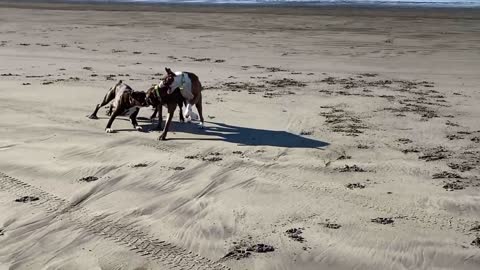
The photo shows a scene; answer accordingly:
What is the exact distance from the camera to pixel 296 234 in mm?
6102

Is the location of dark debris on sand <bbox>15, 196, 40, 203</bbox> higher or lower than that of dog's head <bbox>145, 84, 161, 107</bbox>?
lower

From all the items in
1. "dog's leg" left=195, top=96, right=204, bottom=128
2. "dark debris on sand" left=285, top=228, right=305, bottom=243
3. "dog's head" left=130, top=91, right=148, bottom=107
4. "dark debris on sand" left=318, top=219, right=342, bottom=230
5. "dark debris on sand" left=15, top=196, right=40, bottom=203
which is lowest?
"dark debris on sand" left=15, top=196, right=40, bottom=203

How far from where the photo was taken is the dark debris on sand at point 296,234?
5.99 metres

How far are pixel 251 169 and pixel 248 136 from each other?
174 centimetres

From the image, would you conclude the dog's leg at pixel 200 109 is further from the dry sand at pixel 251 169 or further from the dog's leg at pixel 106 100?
the dog's leg at pixel 106 100

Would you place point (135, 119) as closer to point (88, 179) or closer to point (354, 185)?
point (88, 179)

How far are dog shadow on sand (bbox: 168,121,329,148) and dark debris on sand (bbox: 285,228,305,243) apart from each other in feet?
10.3

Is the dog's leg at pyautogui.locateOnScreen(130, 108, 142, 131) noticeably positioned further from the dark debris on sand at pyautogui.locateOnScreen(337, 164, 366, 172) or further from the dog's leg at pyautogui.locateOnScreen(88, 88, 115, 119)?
the dark debris on sand at pyautogui.locateOnScreen(337, 164, 366, 172)

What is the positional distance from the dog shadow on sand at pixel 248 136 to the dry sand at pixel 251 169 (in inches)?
1.3

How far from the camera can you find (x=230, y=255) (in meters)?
5.69

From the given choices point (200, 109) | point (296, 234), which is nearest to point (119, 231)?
point (296, 234)

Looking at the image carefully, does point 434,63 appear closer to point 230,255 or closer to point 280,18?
point 230,255

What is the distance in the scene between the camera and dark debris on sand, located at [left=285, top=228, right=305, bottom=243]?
5.99 m

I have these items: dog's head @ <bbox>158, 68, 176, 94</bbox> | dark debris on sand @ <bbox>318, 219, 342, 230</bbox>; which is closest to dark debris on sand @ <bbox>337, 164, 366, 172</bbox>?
dark debris on sand @ <bbox>318, 219, 342, 230</bbox>
